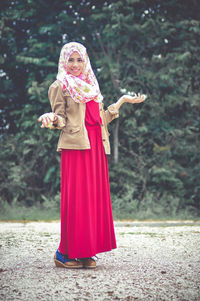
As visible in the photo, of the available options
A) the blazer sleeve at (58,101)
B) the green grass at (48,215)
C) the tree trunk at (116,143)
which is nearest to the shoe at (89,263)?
the blazer sleeve at (58,101)

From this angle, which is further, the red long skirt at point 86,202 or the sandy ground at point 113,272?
the red long skirt at point 86,202

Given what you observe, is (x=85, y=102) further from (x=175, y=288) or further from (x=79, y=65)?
(x=175, y=288)

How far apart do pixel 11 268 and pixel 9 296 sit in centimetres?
97

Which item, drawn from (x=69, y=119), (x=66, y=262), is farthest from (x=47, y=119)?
(x=66, y=262)

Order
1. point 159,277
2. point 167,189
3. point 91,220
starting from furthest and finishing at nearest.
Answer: point 167,189 → point 91,220 → point 159,277

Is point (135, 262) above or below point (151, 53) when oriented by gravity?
below

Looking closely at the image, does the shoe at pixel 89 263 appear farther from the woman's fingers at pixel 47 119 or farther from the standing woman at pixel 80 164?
the woman's fingers at pixel 47 119

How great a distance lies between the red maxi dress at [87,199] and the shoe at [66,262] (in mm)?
76

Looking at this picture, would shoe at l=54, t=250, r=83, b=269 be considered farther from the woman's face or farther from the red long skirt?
the woman's face

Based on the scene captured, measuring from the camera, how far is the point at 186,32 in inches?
434

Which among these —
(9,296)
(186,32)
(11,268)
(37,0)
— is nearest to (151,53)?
(186,32)

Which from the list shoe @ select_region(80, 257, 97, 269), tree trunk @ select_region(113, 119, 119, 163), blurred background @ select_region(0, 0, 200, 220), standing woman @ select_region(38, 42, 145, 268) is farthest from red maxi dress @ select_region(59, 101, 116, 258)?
tree trunk @ select_region(113, 119, 119, 163)

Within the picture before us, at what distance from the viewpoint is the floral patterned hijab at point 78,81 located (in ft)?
13.8

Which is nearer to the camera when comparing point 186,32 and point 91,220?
point 91,220
